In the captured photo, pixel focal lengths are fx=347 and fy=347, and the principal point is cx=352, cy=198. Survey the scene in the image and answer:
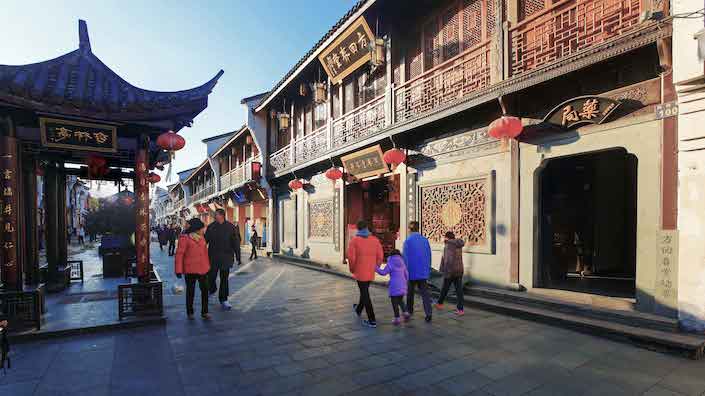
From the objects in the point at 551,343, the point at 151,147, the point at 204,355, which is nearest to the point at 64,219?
the point at 151,147

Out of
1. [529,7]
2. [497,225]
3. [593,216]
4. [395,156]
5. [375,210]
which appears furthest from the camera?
[375,210]

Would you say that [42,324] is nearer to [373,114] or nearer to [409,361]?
[409,361]

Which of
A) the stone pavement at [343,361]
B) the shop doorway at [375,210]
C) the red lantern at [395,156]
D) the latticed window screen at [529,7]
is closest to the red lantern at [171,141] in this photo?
the stone pavement at [343,361]

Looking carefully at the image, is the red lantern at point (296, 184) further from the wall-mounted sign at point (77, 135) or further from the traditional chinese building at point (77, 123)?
the wall-mounted sign at point (77, 135)

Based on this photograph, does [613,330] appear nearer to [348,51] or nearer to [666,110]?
[666,110]

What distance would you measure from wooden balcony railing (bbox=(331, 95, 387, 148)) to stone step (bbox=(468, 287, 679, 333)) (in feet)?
17.1

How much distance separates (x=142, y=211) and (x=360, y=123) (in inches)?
262

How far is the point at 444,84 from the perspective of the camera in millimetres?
7910

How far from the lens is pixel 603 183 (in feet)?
29.9

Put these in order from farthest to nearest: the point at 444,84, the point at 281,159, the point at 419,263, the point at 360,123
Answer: the point at 281,159 → the point at 360,123 → the point at 444,84 → the point at 419,263

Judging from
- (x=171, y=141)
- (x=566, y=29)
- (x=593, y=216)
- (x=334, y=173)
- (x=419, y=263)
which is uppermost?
(x=566, y=29)

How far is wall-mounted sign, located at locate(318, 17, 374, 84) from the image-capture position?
9258 millimetres

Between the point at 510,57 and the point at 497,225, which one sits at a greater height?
the point at 510,57

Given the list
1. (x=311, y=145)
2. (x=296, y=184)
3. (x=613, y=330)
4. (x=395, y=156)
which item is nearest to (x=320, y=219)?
(x=296, y=184)
